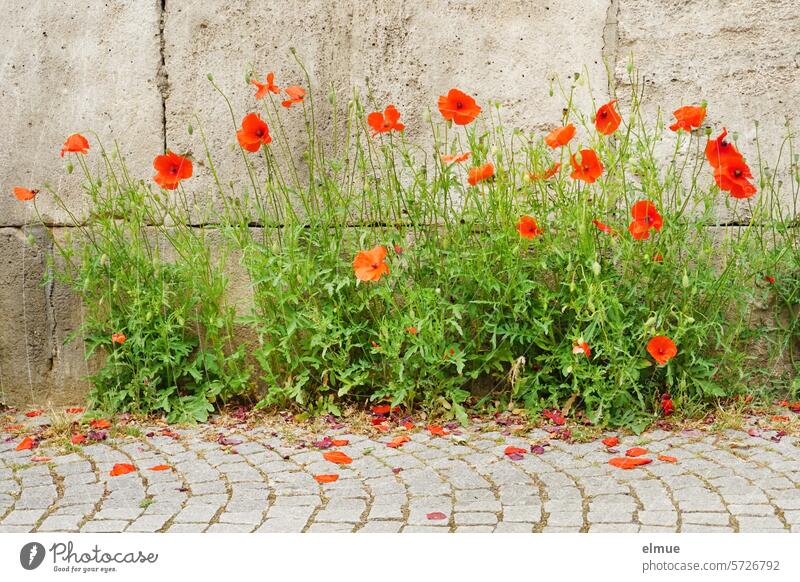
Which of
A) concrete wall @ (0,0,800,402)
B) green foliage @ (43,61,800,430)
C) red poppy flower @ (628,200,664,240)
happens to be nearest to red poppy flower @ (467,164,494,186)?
green foliage @ (43,61,800,430)

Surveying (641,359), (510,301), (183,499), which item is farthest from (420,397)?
(183,499)

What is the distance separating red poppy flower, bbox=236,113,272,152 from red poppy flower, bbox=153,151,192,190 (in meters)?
0.29

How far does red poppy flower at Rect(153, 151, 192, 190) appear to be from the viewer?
3.58m

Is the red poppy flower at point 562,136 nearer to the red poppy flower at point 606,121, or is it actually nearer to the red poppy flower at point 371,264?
the red poppy flower at point 606,121

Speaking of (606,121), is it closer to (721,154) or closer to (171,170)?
(721,154)

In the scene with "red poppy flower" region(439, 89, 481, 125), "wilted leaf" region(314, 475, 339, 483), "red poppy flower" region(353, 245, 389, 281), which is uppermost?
"red poppy flower" region(439, 89, 481, 125)

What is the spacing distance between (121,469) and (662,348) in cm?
197

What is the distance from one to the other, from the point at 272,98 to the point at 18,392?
1.82 meters

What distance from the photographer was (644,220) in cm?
324

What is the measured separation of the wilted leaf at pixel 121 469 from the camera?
3.00 m

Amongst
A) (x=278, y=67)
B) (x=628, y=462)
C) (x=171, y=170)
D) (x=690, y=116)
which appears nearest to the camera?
(x=628, y=462)
